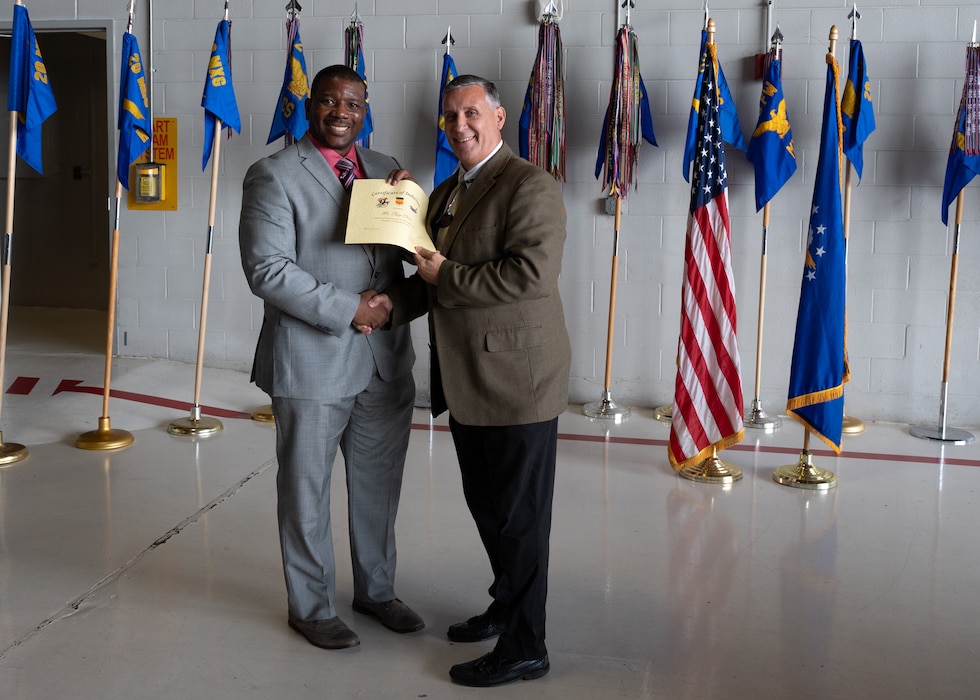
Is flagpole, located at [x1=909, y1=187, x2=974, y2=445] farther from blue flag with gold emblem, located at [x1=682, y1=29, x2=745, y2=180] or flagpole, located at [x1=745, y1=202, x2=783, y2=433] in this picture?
blue flag with gold emblem, located at [x1=682, y1=29, x2=745, y2=180]

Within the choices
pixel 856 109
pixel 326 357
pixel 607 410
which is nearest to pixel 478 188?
→ pixel 326 357

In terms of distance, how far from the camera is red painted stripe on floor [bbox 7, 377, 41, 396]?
19.6 ft

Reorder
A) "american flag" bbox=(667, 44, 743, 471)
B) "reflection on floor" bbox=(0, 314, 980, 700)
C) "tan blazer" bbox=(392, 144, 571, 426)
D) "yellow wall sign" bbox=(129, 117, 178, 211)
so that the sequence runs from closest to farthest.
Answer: "tan blazer" bbox=(392, 144, 571, 426) → "reflection on floor" bbox=(0, 314, 980, 700) → "american flag" bbox=(667, 44, 743, 471) → "yellow wall sign" bbox=(129, 117, 178, 211)

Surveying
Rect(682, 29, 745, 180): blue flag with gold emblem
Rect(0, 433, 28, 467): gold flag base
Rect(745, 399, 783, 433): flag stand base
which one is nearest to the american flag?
Rect(682, 29, 745, 180): blue flag with gold emblem

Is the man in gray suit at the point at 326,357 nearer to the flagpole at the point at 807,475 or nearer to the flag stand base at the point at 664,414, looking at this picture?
the flagpole at the point at 807,475

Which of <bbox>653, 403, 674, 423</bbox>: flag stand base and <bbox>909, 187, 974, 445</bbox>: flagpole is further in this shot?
<bbox>653, 403, 674, 423</bbox>: flag stand base

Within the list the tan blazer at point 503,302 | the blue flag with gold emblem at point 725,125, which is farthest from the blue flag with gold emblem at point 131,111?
the tan blazer at point 503,302

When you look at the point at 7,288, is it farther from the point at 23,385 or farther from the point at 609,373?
the point at 609,373

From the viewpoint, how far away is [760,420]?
5707mm

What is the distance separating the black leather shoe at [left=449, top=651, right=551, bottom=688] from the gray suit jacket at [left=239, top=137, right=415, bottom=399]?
0.82 meters

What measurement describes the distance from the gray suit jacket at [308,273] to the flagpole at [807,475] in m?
2.39

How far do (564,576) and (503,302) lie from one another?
4.28 feet

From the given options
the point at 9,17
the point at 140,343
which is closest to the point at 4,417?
the point at 140,343

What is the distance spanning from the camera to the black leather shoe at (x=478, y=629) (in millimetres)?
2980
